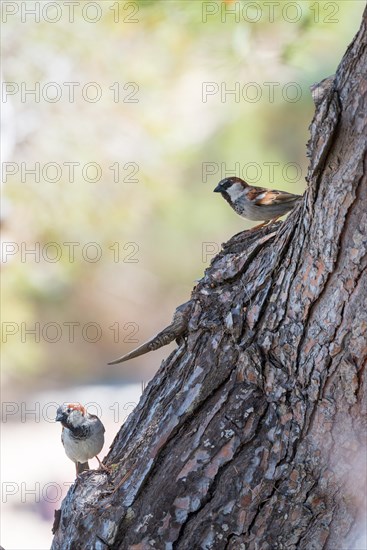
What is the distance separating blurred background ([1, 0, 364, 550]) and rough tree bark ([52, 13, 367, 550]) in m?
1.41

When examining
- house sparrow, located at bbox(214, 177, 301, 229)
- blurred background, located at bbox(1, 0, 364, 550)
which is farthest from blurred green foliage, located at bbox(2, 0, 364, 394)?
house sparrow, located at bbox(214, 177, 301, 229)

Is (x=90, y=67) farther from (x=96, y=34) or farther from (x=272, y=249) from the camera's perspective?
(x=272, y=249)

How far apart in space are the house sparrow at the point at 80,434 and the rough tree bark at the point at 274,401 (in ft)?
3.63

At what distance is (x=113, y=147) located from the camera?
4.93 meters

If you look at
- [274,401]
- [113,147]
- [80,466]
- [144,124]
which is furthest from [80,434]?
[144,124]

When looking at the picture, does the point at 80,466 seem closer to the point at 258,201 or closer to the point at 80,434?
the point at 80,434

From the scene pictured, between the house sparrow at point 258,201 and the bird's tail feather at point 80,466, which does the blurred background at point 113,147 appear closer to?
the house sparrow at point 258,201

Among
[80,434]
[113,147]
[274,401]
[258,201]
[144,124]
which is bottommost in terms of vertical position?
[274,401]

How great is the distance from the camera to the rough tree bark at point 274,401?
57.3 inches

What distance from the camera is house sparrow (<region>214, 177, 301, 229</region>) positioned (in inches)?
118

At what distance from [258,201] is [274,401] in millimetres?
1570

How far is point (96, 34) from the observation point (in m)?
4.51

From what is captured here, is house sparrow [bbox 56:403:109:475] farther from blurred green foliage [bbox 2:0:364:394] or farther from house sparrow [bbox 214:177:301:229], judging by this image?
blurred green foliage [bbox 2:0:364:394]

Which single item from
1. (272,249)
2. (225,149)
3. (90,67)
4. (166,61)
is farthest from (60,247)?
(272,249)
